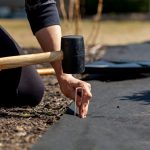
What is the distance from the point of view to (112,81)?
403 cm

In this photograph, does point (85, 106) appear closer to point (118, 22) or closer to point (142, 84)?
point (142, 84)

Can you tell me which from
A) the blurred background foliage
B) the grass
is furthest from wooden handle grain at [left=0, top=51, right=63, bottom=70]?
the blurred background foliage

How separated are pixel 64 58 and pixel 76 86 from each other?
14 cm

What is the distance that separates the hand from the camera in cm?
276

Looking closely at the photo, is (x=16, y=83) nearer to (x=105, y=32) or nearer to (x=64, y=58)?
(x=64, y=58)

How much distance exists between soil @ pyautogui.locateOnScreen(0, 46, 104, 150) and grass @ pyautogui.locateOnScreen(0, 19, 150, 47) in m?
4.48

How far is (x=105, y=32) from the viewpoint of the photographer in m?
10.5

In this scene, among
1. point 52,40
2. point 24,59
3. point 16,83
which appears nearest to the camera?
point 24,59

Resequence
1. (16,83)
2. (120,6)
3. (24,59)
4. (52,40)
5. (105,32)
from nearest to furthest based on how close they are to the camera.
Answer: (24,59) → (52,40) → (16,83) → (105,32) → (120,6)

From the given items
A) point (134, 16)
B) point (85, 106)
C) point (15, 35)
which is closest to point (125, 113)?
point (85, 106)

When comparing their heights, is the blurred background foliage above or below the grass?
below

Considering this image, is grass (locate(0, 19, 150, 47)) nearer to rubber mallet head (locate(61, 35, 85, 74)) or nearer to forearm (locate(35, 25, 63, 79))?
forearm (locate(35, 25, 63, 79))

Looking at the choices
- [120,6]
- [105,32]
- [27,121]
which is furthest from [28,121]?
[120,6]

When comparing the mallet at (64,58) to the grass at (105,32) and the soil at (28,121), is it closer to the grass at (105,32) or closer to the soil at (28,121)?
the soil at (28,121)
